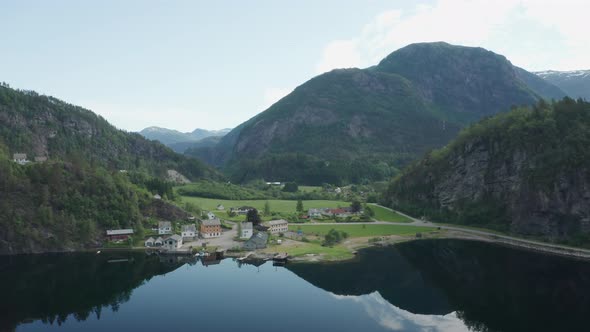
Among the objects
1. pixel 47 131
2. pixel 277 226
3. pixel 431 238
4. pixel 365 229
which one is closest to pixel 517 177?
pixel 431 238

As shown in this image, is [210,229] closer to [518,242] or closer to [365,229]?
[365,229]

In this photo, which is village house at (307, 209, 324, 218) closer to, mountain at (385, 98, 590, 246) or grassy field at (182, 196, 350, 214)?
grassy field at (182, 196, 350, 214)

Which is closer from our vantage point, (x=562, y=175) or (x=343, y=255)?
(x=343, y=255)

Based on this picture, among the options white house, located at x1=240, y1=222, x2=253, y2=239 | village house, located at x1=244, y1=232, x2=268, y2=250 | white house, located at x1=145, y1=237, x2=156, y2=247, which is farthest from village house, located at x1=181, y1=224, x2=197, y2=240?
village house, located at x1=244, y1=232, x2=268, y2=250

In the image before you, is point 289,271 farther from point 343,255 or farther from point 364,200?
point 364,200

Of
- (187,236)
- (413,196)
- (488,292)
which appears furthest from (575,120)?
(187,236)

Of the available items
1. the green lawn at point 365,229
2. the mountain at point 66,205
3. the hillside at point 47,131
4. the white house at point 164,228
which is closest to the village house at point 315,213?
the green lawn at point 365,229
